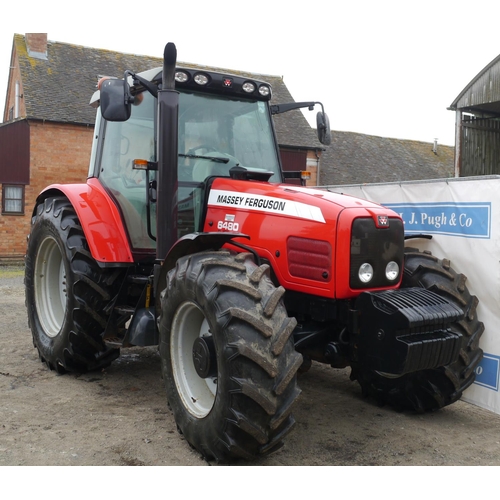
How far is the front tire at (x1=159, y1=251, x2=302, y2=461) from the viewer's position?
3314 mm

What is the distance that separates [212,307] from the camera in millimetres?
3541

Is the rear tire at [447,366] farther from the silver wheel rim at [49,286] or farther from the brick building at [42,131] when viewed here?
the brick building at [42,131]

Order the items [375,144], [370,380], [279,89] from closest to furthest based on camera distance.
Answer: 1. [370,380]
2. [279,89]
3. [375,144]

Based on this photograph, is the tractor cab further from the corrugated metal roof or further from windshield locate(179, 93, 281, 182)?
the corrugated metal roof

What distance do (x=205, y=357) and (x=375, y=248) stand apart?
4.36ft

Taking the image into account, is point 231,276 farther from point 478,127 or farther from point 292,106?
point 478,127

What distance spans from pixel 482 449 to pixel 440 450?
305 millimetres

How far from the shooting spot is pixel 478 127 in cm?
1631

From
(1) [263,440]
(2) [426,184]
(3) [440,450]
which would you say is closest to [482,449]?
(3) [440,450]

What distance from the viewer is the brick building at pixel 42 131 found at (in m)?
19.6

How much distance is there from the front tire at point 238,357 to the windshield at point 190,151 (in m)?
1.07

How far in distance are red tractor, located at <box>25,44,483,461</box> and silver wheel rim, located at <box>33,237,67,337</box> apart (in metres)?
0.22

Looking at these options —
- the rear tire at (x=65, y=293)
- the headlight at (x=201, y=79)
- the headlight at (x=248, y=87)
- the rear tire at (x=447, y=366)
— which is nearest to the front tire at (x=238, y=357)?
the rear tire at (x=447, y=366)

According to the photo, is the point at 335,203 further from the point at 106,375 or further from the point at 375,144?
the point at 375,144
